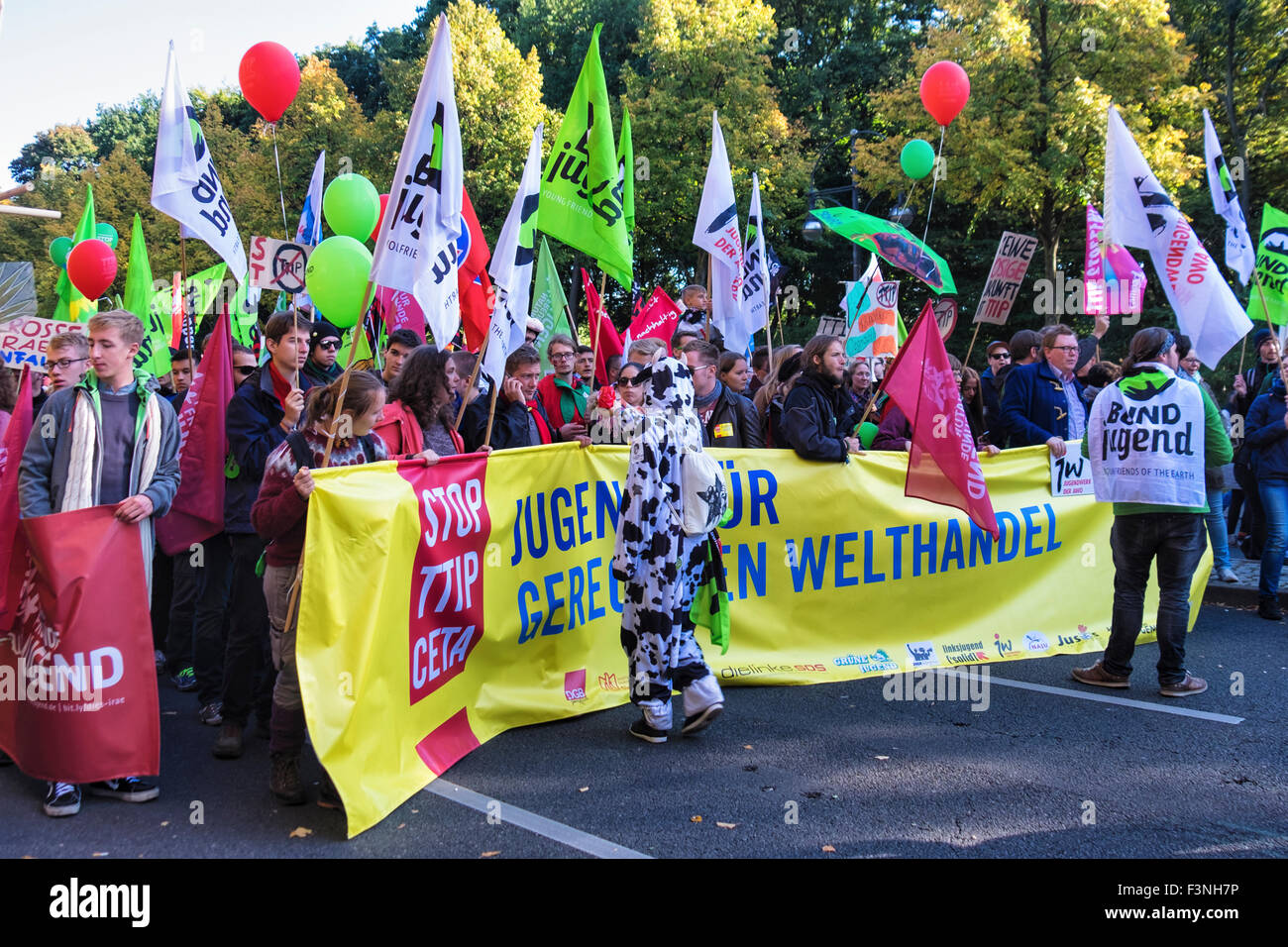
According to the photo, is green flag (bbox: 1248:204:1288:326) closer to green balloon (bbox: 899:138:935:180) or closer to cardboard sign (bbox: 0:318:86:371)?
green balloon (bbox: 899:138:935:180)

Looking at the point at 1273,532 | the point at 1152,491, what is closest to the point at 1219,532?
the point at 1273,532

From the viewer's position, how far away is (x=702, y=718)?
5035 millimetres

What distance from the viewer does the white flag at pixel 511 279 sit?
5.28m

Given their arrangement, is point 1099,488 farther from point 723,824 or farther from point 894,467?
point 723,824

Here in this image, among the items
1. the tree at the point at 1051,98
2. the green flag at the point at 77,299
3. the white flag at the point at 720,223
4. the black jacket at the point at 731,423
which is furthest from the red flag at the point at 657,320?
the tree at the point at 1051,98

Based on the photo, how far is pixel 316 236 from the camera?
Result: 34.7ft

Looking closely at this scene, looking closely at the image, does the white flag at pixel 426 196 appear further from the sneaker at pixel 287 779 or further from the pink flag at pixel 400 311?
the pink flag at pixel 400 311

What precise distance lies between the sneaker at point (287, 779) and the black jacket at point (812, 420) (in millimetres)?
3317

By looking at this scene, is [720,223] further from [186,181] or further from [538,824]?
[538,824]

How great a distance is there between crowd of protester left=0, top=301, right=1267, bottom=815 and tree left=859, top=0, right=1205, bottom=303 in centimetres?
Answer: 1347

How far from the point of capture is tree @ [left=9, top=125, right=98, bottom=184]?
53731mm

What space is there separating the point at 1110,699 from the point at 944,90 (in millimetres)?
7098

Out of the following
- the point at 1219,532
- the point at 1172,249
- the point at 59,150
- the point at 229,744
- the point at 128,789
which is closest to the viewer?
the point at 128,789

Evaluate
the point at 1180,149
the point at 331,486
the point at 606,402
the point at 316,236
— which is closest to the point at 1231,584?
the point at 606,402
